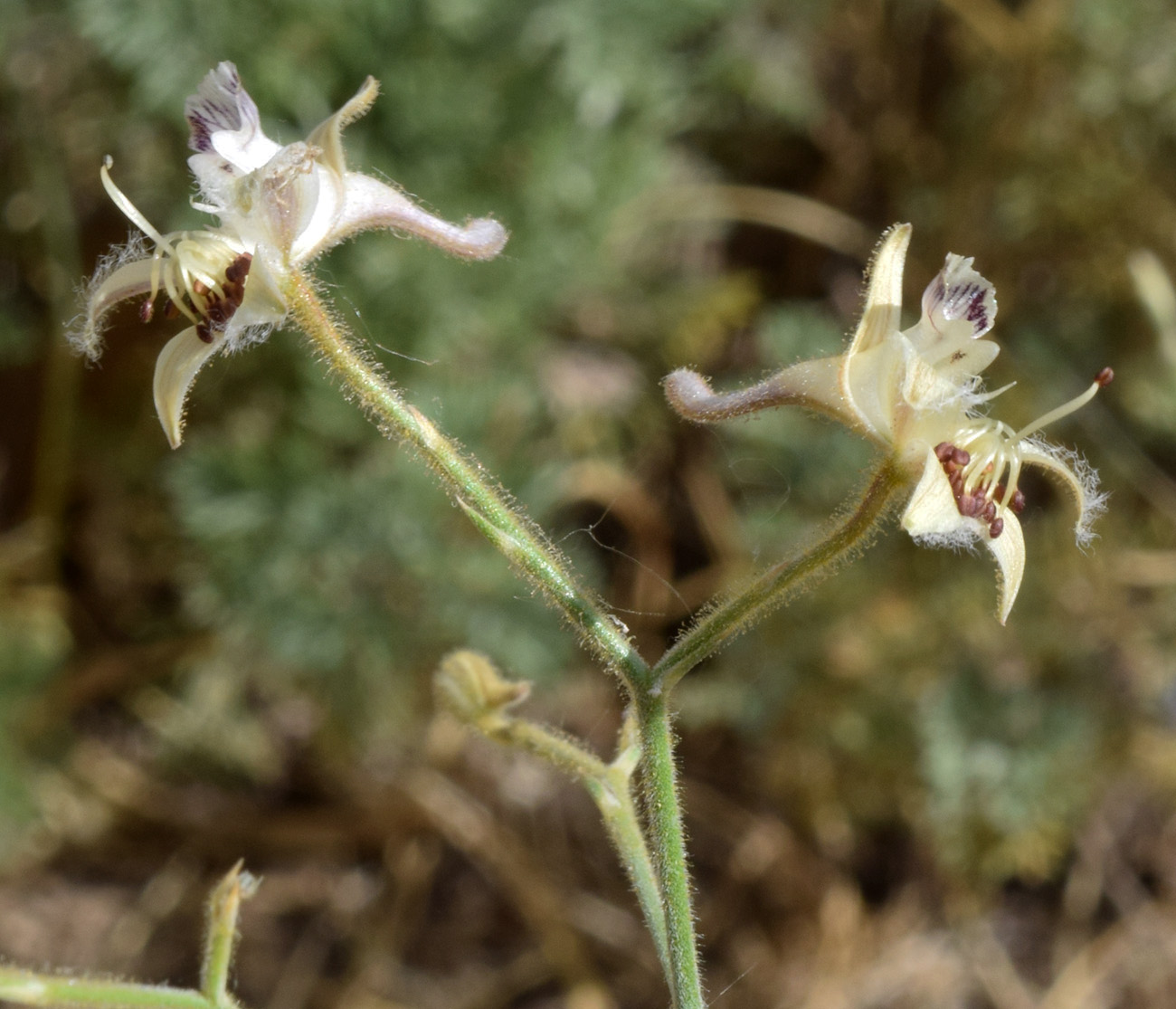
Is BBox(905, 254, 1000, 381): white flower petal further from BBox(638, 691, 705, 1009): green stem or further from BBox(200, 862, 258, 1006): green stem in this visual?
BBox(200, 862, 258, 1006): green stem

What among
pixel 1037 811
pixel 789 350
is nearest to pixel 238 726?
pixel 789 350

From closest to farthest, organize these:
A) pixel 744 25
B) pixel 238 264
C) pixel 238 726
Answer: pixel 238 264 → pixel 238 726 → pixel 744 25

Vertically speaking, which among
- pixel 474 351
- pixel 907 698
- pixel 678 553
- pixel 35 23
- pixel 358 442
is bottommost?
pixel 907 698

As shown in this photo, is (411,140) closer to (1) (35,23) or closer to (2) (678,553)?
(1) (35,23)

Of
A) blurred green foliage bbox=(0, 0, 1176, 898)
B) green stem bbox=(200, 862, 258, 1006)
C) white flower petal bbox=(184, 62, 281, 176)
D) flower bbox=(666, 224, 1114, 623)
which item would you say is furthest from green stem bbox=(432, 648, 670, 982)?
blurred green foliage bbox=(0, 0, 1176, 898)

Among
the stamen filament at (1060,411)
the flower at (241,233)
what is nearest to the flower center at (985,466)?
the stamen filament at (1060,411)

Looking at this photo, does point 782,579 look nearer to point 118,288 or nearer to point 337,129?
point 337,129
